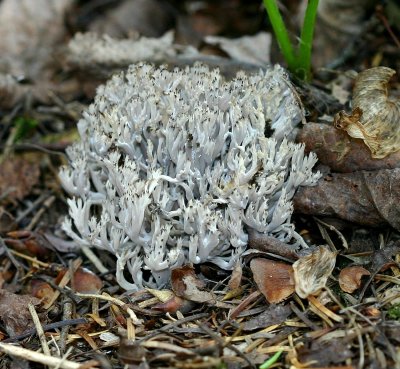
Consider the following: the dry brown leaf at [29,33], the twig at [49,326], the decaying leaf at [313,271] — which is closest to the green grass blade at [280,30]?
the decaying leaf at [313,271]

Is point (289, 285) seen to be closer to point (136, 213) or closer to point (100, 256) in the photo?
point (136, 213)

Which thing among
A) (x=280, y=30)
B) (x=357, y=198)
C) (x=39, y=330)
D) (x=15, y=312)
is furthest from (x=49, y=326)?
(x=280, y=30)

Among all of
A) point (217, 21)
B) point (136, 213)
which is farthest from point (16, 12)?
point (136, 213)

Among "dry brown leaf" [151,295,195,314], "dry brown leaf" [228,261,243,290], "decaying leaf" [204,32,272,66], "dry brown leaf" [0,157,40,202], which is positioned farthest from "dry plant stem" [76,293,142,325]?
"decaying leaf" [204,32,272,66]

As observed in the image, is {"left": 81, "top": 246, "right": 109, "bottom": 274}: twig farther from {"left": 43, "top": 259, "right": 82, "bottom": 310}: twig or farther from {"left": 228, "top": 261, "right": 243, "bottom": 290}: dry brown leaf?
{"left": 228, "top": 261, "right": 243, "bottom": 290}: dry brown leaf

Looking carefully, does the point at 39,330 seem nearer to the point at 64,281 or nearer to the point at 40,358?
the point at 40,358

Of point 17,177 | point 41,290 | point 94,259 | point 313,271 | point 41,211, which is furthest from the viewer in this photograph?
point 17,177
